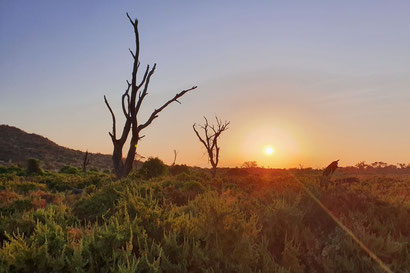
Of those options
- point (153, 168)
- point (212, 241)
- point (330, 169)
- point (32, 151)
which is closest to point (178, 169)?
point (153, 168)

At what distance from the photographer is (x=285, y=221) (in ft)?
26.9

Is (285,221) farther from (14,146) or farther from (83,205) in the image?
(14,146)

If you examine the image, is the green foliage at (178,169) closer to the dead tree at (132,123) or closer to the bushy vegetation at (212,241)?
the dead tree at (132,123)

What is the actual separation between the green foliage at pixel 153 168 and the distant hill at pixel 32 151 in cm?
3923

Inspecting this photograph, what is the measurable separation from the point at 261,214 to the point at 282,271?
3580 millimetres

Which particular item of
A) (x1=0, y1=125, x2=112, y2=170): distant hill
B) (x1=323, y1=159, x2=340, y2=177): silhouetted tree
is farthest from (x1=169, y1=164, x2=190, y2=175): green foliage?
(x1=0, y1=125, x2=112, y2=170): distant hill

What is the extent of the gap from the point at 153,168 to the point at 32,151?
5816 centimetres

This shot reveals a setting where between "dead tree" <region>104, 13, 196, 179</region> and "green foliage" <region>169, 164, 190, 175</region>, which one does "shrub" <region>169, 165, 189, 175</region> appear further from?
"dead tree" <region>104, 13, 196, 179</region>

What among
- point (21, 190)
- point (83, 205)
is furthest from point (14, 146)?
point (83, 205)

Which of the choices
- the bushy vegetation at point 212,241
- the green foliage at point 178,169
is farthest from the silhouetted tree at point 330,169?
the green foliage at point 178,169

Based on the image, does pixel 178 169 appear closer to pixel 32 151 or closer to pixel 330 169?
pixel 330 169

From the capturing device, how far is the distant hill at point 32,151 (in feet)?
237

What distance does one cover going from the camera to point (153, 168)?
106 ft

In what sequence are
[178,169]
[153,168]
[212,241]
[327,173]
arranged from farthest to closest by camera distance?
[178,169], [153,168], [327,173], [212,241]
